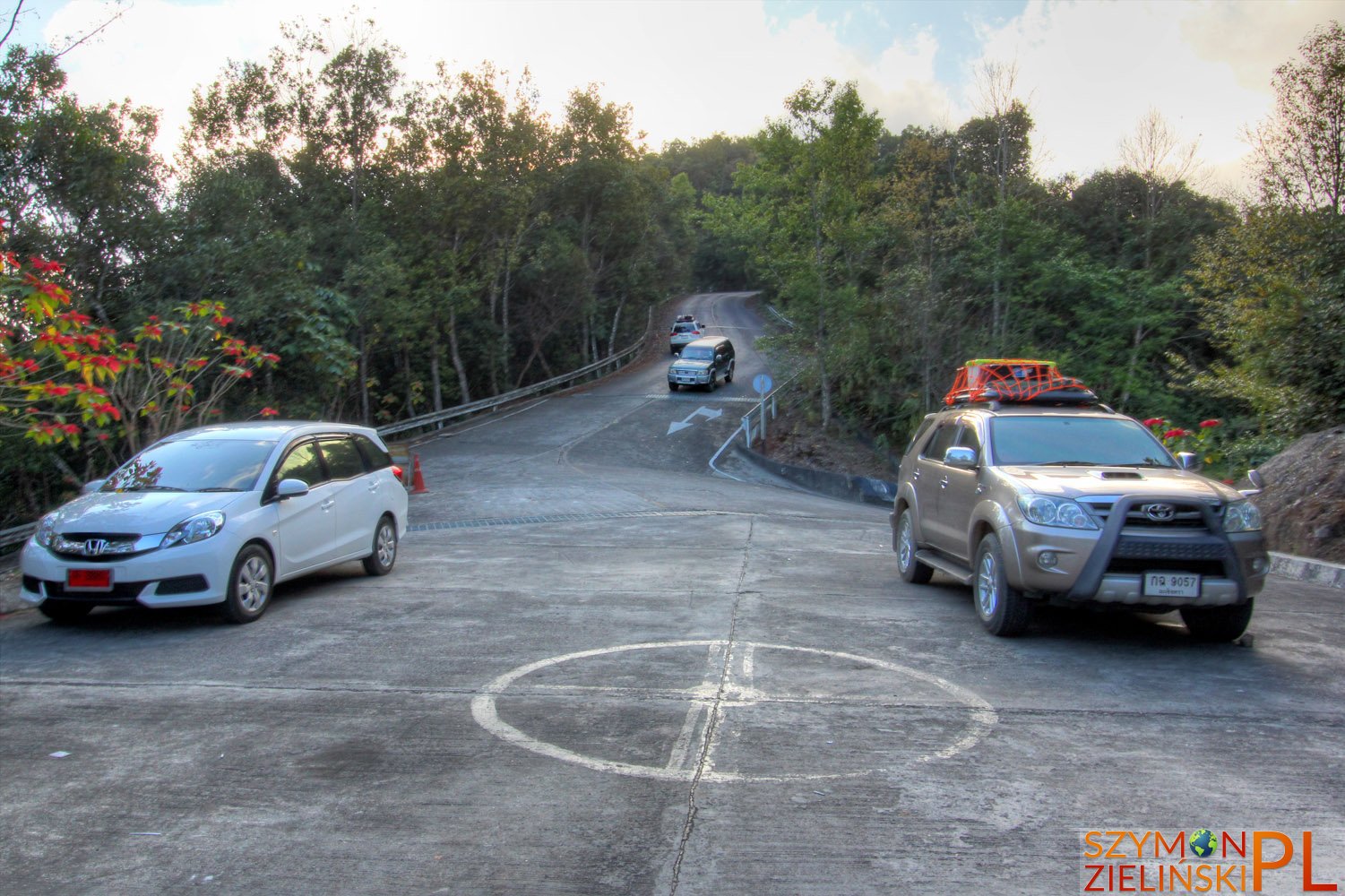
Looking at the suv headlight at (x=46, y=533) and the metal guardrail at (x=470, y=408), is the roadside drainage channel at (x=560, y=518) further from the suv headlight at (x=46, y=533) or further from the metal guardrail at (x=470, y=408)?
the suv headlight at (x=46, y=533)

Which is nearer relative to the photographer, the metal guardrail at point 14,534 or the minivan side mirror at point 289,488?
the minivan side mirror at point 289,488

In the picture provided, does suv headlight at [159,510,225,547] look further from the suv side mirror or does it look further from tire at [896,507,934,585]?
tire at [896,507,934,585]

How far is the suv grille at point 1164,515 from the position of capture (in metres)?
7.38

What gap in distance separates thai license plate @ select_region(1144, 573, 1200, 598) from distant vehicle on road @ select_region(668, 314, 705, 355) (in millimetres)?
48789

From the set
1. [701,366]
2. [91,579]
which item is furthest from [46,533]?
[701,366]

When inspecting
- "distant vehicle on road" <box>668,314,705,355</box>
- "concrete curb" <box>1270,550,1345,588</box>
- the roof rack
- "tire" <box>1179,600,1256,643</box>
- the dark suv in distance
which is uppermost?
"distant vehicle on road" <box>668,314,705,355</box>

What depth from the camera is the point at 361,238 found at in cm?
3109

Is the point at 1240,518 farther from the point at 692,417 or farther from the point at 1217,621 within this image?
the point at 692,417

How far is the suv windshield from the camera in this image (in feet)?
28.5

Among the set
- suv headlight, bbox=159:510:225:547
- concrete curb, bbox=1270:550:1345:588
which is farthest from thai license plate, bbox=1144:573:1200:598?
suv headlight, bbox=159:510:225:547

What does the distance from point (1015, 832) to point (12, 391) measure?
1154 cm

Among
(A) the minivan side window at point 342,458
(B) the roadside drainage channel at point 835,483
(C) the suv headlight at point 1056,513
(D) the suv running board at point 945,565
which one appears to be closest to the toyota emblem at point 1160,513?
(C) the suv headlight at point 1056,513

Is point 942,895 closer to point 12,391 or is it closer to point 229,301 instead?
point 12,391

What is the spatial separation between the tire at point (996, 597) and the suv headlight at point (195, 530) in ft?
20.1
